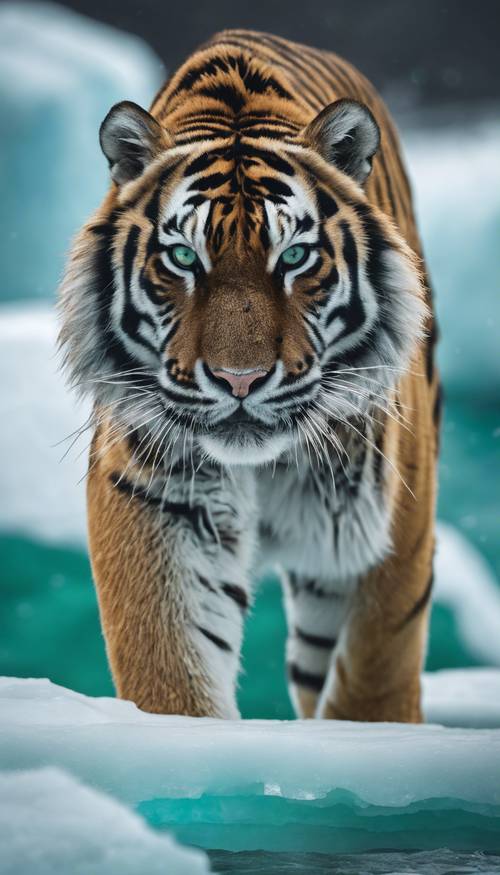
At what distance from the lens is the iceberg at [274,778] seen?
122 cm

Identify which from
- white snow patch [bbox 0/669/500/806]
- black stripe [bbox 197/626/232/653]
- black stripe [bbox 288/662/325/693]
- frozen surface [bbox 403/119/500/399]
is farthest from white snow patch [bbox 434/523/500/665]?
white snow patch [bbox 0/669/500/806]

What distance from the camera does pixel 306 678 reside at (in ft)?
6.93

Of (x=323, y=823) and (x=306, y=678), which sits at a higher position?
(x=306, y=678)

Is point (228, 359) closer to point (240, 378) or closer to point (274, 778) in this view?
point (240, 378)

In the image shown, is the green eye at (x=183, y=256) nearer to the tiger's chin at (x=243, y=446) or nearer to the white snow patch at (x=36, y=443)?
the tiger's chin at (x=243, y=446)

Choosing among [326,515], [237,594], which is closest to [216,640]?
[237,594]

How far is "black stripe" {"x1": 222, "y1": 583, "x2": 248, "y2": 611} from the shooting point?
1568 mm

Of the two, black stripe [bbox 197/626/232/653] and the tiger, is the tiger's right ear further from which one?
black stripe [bbox 197/626/232/653]

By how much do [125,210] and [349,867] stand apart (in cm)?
80

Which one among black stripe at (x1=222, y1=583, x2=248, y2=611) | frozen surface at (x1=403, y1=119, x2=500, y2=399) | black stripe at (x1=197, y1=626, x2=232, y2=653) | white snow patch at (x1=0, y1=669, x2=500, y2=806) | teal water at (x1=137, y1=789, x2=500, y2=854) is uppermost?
frozen surface at (x1=403, y1=119, x2=500, y2=399)

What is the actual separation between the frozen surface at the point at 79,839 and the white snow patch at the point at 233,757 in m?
0.09

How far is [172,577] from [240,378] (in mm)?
316

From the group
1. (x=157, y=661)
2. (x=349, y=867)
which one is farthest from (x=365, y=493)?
(x=349, y=867)

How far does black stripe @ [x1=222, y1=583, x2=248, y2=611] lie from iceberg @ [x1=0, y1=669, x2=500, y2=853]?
0.26m
